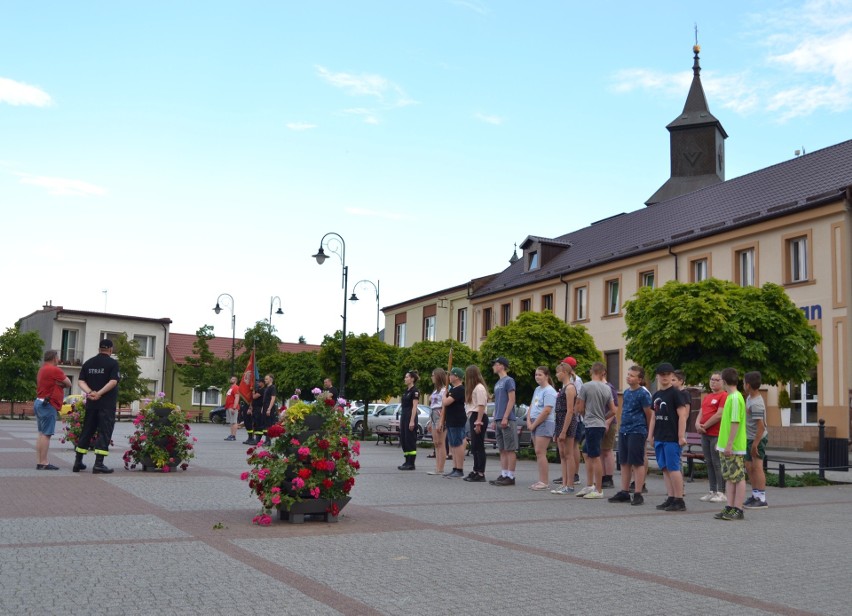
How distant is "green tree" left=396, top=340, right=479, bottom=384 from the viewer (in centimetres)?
3328

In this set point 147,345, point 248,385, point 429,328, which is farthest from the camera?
point 147,345

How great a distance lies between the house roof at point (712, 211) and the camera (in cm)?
3106

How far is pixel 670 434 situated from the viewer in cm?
1068

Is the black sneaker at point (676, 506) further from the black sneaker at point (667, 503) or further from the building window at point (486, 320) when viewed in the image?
the building window at point (486, 320)

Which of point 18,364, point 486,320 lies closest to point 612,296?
point 486,320

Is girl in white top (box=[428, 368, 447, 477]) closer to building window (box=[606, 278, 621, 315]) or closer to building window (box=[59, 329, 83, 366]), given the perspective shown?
building window (box=[606, 278, 621, 315])

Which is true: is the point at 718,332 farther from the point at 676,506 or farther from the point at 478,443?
the point at 676,506

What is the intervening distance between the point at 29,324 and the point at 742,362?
→ 6994 cm

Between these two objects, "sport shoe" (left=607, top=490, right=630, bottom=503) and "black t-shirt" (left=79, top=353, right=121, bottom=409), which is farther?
"black t-shirt" (left=79, top=353, right=121, bottom=409)

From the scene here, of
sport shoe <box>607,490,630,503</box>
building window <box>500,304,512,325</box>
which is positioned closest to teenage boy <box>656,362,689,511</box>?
sport shoe <box>607,490,630,503</box>

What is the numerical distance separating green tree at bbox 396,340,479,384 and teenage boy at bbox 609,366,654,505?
21373mm

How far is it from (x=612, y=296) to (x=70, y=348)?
155 ft

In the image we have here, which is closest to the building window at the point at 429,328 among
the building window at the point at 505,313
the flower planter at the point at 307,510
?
the building window at the point at 505,313

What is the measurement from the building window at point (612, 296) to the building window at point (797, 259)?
9960 mm
